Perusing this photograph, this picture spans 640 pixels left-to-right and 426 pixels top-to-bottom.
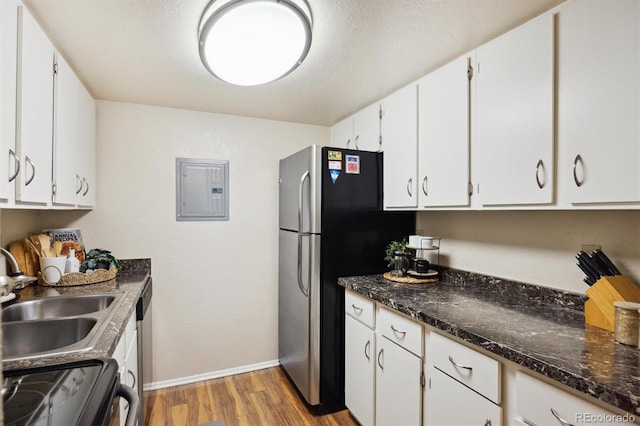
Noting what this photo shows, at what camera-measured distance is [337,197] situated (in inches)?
91.7

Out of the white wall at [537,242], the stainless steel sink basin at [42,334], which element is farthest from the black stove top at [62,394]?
the white wall at [537,242]

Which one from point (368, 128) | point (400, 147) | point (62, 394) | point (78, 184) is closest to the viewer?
point (62, 394)

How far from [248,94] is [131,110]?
923 mm

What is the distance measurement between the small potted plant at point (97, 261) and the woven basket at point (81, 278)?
81 millimetres

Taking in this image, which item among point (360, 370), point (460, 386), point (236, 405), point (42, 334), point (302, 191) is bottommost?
point (236, 405)

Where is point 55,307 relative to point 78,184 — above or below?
below

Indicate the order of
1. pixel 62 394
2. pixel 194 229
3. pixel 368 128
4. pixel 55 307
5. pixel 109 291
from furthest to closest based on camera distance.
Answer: pixel 194 229, pixel 368 128, pixel 109 291, pixel 55 307, pixel 62 394

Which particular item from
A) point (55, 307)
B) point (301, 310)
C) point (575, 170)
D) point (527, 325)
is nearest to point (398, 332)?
point (527, 325)

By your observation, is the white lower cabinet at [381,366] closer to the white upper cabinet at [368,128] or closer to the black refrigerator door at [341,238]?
the black refrigerator door at [341,238]

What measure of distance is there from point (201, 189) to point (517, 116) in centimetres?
221

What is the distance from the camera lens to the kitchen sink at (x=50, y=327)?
1341mm

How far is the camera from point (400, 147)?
2285mm

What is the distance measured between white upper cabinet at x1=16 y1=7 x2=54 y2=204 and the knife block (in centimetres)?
225

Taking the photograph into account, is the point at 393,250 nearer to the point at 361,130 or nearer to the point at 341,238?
the point at 341,238
